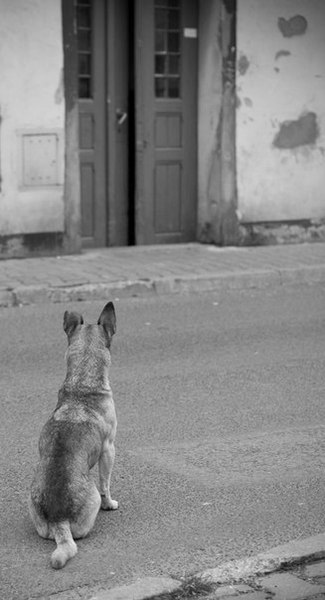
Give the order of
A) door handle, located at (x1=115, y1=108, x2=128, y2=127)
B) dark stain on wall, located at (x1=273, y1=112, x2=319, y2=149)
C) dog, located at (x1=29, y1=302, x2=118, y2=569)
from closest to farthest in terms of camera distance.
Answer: dog, located at (x1=29, y1=302, x2=118, y2=569) → door handle, located at (x1=115, y1=108, x2=128, y2=127) → dark stain on wall, located at (x1=273, y1=112, x2=319, y2=149)

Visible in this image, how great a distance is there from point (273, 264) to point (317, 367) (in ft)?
14.5

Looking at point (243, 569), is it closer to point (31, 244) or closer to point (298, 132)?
point (31, 244)

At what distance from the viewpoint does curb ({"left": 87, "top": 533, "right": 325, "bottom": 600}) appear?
5090mm

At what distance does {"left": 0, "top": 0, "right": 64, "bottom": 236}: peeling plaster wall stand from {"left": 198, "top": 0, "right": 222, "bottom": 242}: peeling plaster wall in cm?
208

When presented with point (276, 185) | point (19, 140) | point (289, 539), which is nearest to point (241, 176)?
point (276, 185)

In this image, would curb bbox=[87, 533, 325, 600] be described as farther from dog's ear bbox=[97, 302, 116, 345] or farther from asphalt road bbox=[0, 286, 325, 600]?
dog's ear bbox=[97, 302, 116, 345]

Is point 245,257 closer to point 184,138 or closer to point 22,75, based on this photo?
point 184,138

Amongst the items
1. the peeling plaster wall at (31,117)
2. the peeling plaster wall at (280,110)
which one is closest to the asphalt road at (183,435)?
the peeling plaster wall at (31,117)

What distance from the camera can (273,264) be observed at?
13680 mm

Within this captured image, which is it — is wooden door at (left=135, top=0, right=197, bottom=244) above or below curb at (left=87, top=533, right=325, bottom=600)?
above

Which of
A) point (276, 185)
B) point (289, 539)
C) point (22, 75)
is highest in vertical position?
point (22, 75)

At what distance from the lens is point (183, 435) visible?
7.49 metres

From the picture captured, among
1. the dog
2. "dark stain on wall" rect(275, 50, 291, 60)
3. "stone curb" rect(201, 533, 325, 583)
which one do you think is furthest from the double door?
"stone curb" rect(201, 533, 325, 583)

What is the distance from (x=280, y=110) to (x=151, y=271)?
11.2 ft
